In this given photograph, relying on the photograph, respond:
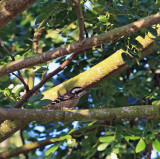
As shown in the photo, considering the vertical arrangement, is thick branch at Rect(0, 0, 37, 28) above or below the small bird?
above

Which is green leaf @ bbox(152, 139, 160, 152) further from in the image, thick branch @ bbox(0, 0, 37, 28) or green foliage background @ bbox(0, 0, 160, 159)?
thick branch @ bbox(0, 0, 37, 28)

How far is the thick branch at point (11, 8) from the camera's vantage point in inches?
102

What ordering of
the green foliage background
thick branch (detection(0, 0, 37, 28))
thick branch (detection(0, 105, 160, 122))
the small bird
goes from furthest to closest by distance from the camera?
the small bird < the green foliage background < thick branch (detection(0, 105, 160, 122)) < thick branch (detection(0, 0, 37, 28))

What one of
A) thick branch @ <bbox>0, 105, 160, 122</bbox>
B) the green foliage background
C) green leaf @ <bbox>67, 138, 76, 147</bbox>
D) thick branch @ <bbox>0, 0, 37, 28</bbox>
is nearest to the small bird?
the green foliage background

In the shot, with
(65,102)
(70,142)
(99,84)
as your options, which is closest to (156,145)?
(70,142)

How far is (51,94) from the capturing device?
14.2 feet

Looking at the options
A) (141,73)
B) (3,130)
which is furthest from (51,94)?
(141,73)

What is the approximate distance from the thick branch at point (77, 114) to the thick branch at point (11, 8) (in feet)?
2.72

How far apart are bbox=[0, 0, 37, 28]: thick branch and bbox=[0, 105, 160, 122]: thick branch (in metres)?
0.83

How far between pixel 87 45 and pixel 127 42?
0.96m

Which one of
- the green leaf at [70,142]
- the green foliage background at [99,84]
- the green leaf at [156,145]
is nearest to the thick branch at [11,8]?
the green foliage background at [99,84]

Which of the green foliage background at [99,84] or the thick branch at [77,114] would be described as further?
the green foliage background at [99,84]

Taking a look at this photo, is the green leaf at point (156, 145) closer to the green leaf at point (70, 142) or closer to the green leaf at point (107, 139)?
the green leaf at point (107, 139)

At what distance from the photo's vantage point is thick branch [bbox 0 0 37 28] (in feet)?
8.47
